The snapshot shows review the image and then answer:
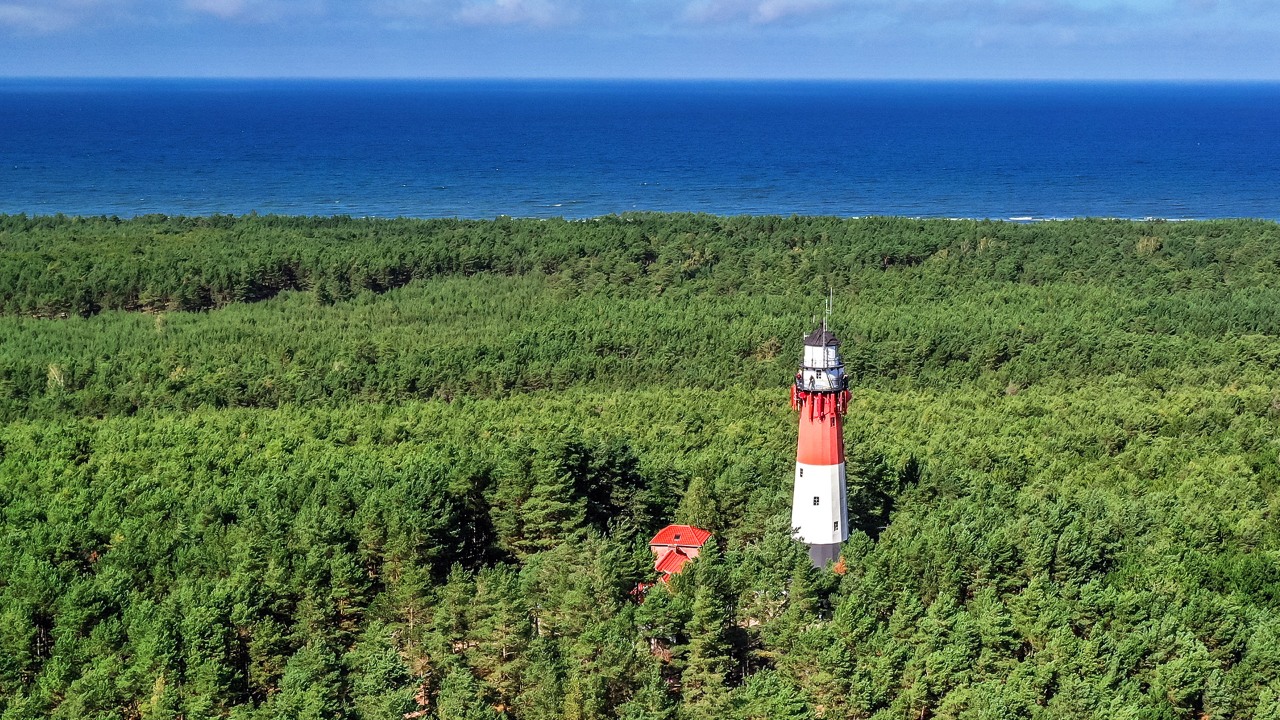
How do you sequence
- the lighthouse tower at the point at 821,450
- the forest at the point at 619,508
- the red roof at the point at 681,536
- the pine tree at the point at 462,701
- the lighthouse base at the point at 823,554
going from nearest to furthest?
the pine tree at the point at 462,701
the forest at the point at 619,508
the lighthouse tower at the point at 821,450
the lighthouse base at the point at 823,554
the red roof at the point at 681,536

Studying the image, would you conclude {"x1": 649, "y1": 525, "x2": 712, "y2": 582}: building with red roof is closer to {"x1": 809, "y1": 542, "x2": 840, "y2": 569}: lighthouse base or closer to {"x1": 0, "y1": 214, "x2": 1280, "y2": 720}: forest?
{"x1": 0, "y1": 214, "x2": 1280, "y2": 720}: forest

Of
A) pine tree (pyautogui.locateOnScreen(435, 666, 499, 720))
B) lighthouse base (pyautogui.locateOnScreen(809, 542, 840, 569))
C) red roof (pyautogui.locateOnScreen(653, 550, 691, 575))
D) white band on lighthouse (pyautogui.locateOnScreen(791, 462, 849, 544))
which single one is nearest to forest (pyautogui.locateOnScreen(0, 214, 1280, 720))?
pine tree (pyautogui.locateOnScreen(435, 666, 499, 720))

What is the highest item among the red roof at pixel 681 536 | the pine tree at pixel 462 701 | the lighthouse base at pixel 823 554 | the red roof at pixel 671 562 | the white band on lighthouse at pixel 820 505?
the white band on lighthouse at pixel 820 505

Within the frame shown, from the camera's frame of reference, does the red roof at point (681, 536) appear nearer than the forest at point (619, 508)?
No

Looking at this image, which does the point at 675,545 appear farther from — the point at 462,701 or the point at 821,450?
the point at 462,701

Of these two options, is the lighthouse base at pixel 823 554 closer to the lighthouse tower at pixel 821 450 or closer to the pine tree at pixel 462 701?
the lighthouse tower at pixel 821 450

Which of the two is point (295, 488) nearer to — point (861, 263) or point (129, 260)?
point (129, 260)

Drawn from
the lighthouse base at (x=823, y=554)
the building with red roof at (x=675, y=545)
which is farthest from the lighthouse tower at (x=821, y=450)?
the building with red roof at (x=675, y=545)
